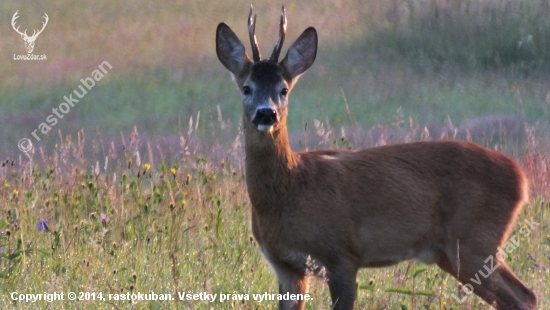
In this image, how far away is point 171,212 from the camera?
725 centimetres

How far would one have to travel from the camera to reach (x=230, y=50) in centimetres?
646

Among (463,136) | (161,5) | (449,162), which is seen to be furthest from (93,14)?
(449,162)

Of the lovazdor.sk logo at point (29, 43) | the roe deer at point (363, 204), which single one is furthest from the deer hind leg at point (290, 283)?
the lovazdor.sk logo at point (29, 43)

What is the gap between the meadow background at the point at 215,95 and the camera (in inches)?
301

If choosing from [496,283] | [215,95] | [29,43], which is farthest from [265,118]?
[29,43]

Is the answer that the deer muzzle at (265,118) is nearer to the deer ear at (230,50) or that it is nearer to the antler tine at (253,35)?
the antler tine at (253,35)

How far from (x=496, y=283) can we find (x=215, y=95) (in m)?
11.1

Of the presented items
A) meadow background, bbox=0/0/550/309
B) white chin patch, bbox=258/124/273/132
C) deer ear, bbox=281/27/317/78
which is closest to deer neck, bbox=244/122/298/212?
white chin patch, bbox=258/124/273/132

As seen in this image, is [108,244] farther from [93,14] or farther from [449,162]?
[93,14]

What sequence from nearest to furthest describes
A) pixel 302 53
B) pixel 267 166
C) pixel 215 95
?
pixel 267 166 → pixel 302 53 → pixel 215 95

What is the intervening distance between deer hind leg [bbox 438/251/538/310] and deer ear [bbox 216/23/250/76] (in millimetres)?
1656

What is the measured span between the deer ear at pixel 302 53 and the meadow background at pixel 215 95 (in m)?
1.26

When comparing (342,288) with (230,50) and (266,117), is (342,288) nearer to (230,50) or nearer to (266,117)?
(266,117)

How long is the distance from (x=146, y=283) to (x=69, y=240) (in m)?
0.94
